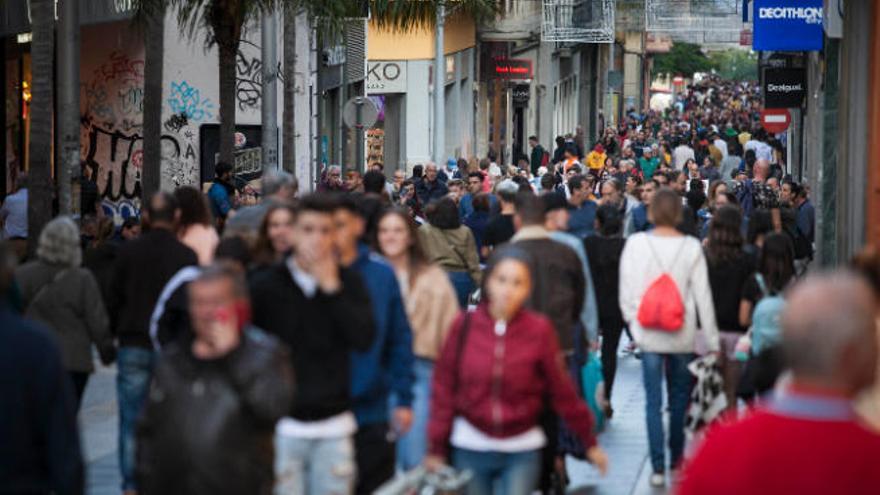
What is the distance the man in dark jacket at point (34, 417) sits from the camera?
628 centimetres

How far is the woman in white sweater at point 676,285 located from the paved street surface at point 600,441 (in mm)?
610

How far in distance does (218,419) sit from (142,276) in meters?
4.31

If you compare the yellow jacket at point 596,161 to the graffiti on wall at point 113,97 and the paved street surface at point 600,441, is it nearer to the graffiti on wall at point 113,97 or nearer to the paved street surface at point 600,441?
the graffiti on wall at point 113,97

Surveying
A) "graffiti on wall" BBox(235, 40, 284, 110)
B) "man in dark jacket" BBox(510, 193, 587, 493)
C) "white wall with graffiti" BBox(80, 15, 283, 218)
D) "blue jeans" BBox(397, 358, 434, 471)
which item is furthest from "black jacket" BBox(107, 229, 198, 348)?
"graffiti on wall" BBox(235, 40, 284, 110)

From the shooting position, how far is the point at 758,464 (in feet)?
13.3

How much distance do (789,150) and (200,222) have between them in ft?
112

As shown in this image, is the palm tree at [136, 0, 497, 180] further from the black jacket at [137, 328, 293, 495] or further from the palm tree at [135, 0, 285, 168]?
the black jacket at [137, 328, 293, 495]

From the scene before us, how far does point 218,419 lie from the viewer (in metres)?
6.30

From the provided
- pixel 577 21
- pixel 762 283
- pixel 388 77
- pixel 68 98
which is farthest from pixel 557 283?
pixel 577 21

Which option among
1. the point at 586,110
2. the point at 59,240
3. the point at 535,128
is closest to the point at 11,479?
the point at 59,240

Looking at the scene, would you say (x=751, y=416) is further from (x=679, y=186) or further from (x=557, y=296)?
(x=679, y=186)

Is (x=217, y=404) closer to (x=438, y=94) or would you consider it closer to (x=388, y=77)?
(x=438, y=94)

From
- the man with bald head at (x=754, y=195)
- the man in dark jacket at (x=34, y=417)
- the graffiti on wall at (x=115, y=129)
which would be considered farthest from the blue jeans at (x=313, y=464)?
the graffiti on wall at (x=115, y=129)

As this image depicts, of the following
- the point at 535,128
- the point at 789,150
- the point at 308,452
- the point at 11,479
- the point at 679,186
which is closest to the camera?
the point at 11,479
